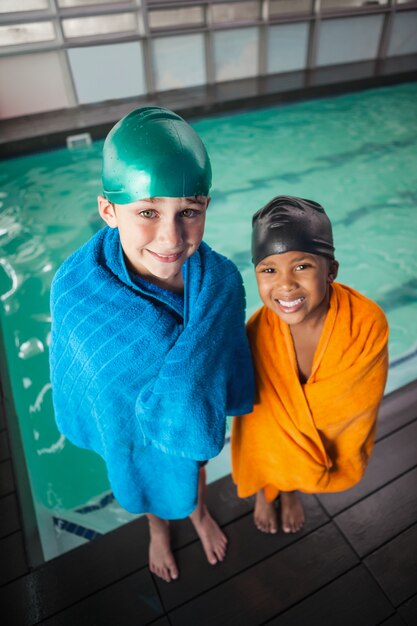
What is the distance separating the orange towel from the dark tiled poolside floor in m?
0.28

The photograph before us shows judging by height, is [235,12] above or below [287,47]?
above

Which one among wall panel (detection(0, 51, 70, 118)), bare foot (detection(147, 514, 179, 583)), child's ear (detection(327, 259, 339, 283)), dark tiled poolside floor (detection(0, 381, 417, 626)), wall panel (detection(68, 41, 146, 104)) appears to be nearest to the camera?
child's ear (detection(327, 259, 339, 283))

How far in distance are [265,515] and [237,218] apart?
4268mm

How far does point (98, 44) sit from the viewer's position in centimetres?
786

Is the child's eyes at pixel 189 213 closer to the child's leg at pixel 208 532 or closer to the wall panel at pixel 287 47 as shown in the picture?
the child's leg at pixel 208 532

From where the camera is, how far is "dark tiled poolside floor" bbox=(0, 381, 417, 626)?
1.54 metres

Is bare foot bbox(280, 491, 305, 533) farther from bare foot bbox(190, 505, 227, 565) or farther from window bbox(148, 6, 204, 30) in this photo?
window bbox(148, 6, 204, 30)

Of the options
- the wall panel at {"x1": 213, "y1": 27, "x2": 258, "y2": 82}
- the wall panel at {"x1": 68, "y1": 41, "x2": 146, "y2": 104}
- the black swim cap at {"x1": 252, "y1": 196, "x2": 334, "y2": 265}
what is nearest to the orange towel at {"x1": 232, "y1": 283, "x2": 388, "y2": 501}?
the black swim cap at {"x1": 252, "y1": 196, "x2": 334, "y2": 265}

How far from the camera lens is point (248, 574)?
5.44ft

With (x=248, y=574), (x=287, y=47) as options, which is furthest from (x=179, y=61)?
(x=248, y=574)

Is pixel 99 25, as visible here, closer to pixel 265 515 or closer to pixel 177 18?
pixel 177 18

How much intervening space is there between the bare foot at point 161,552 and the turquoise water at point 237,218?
0.63 m

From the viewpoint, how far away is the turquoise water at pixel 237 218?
2.65 m

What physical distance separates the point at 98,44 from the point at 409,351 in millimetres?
8163
